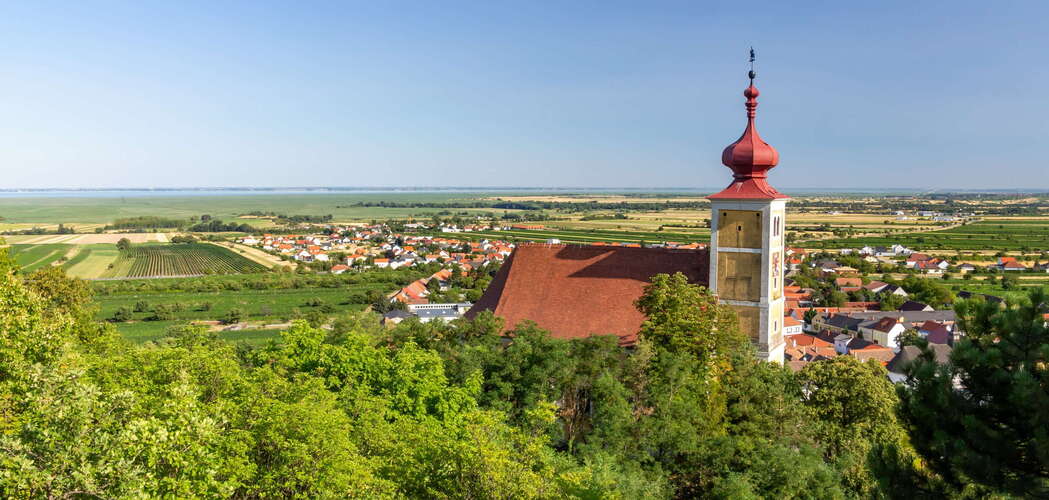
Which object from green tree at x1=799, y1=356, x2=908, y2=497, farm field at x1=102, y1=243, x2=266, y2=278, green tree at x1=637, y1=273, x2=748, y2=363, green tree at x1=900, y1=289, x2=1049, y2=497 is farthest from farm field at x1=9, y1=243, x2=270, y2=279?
green tree at x1=900, y1=289, x2=1049, y2=497

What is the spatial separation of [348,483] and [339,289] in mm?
81187

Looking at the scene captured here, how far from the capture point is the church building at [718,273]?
2670cm

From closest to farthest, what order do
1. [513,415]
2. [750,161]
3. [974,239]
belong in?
1. [513,415]
2. [750,161]
3. [974,239]

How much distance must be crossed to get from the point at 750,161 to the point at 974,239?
468 feet

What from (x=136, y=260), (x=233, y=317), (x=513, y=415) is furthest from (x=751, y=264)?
(x=136, y=260)

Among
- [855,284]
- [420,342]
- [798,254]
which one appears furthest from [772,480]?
→ [798,254]

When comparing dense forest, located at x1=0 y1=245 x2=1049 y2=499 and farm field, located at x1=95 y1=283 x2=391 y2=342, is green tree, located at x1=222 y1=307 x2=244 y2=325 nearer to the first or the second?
farm field, located at x1=95 y1=283 x2=391 y2=342

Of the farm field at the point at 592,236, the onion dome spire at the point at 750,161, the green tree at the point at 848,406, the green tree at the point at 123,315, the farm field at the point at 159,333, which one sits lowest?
the farm field at the point at 159,333

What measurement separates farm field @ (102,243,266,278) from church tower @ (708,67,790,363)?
94529 millimetres

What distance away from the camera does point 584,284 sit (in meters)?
28.4

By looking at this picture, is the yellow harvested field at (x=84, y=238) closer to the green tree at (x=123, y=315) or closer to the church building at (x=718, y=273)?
the green tree at (x=123, y=315)

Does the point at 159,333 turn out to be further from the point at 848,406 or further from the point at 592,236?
the point at 592,236

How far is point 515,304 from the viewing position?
28.9 meters

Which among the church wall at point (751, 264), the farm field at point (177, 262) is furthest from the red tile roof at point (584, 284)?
the farm field at point (177, 262)
